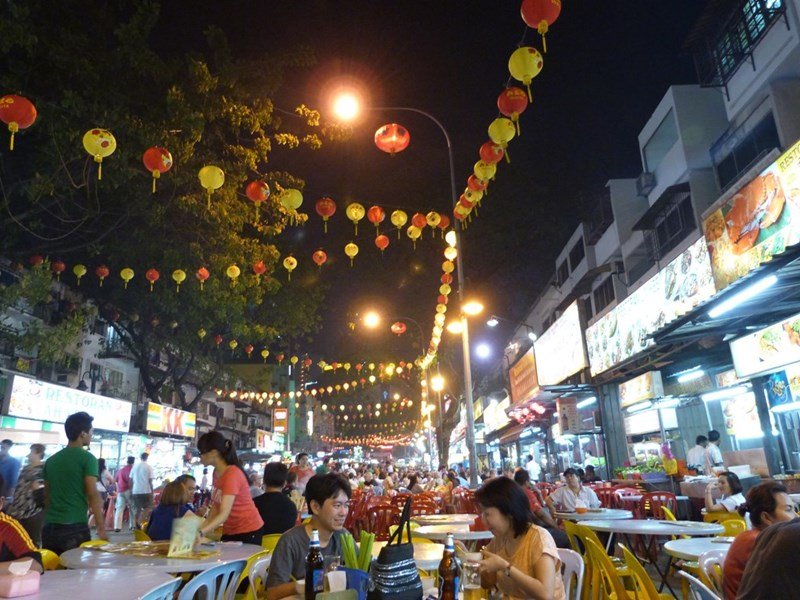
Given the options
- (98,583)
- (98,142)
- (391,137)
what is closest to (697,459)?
(391,137)

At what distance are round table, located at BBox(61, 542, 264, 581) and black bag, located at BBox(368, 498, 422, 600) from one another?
174 cm

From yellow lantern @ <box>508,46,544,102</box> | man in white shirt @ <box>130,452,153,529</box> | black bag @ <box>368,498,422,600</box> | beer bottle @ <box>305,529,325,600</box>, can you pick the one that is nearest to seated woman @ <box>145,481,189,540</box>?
beer bottle @ <box>305,529,325,600</box>

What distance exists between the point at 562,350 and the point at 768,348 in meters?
10.5

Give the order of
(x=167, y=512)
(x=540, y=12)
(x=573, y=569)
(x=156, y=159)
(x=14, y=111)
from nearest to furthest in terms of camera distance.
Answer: (x=573, y=569) → (x=167, y=512) → (x=540, y=12) → (x=14, y=111) → (x=156, y=159)

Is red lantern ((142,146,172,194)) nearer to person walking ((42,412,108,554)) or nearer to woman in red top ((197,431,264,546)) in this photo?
person walking ((42,412,108,554))

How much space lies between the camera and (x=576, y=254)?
2572 cm

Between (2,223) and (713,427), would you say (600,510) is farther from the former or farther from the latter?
(2,223)

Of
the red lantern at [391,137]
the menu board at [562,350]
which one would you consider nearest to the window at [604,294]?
the menu board at [562,350]

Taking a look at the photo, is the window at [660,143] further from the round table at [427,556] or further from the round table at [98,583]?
the round table at [98,583]

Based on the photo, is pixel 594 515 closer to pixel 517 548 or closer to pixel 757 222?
pixel 517 548

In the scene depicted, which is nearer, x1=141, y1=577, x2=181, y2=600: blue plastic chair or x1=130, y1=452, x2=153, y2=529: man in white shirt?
x1=141, y1=577, x2=181, y2=600: blue plastic chair

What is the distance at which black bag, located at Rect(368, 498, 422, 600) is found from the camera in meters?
2.34

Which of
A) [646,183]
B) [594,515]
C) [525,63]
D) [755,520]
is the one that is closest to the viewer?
[755,520]

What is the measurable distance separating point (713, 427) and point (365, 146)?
12287mm
